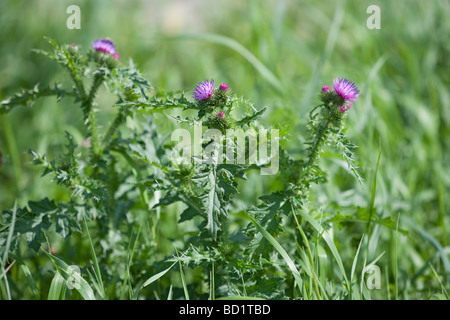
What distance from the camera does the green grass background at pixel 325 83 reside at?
8.55 feet

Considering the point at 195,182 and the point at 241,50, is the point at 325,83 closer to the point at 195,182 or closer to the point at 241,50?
the point at 241,50

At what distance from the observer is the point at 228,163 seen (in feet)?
5.50

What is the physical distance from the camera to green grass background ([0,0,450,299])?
8.55ft

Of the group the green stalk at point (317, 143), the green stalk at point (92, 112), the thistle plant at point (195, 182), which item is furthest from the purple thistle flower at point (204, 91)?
the green stalk at point (92, 112)

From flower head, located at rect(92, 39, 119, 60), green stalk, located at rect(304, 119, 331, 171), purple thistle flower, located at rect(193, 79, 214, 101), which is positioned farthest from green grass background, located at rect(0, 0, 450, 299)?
purple thistle flower, located at rect(193, 79, 214, 101)

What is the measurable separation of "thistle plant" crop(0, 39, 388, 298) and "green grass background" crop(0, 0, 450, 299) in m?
0.33

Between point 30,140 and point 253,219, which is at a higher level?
point 30,140

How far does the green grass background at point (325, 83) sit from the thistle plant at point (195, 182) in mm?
335

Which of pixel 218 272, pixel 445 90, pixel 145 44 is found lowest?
pixel 218 272

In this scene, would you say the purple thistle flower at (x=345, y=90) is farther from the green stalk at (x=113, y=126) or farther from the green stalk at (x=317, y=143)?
the green stalk at (x=113, y=126)

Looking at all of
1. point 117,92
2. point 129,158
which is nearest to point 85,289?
point 129,158

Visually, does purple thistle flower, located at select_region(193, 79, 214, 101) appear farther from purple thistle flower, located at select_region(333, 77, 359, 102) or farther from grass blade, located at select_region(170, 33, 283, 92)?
grass blade, located at select_region(170, 33, 283, 92)
